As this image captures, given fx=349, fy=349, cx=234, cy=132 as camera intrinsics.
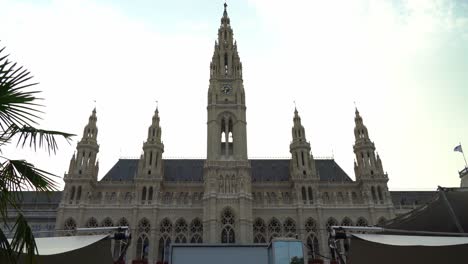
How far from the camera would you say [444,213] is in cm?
1803

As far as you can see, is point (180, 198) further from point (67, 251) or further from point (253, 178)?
point (67, 251)

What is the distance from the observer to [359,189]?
5622cm

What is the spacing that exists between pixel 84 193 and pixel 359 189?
140ft

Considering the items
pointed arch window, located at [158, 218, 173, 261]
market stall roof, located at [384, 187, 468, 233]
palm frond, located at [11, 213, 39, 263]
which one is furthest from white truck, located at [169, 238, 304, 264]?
palm frond, located at [11, 213, 39, 263]

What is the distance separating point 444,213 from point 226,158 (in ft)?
121

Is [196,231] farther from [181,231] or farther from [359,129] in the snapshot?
[359,129]

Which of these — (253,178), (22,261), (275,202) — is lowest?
(22,261)

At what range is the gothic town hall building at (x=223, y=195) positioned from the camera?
49.0m

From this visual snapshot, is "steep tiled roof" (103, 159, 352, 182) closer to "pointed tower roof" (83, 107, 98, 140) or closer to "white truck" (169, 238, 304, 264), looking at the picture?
"pointed tower roof" (83, 107, 98, 140)

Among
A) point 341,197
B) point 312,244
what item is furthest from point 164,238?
point 341,197

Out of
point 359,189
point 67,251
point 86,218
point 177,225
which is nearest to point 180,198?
point 177,225

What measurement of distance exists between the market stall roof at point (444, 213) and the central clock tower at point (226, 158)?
2982 centimetres

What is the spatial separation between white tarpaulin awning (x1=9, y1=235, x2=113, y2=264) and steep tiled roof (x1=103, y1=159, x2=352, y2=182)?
43.9 m

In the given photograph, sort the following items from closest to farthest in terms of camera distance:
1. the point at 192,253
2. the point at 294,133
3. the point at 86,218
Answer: the point at 192,253
the point at 86,218
the point at 294,133
